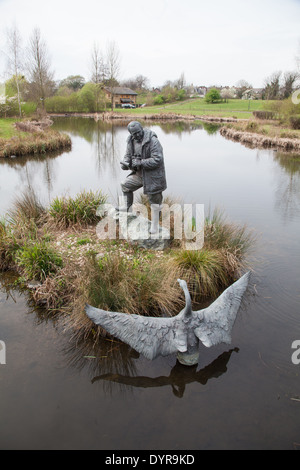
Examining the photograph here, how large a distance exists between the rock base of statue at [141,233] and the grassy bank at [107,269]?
146 mm

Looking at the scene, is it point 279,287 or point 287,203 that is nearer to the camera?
point 279,287

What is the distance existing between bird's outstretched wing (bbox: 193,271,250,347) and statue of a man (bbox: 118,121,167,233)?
7.96 ft

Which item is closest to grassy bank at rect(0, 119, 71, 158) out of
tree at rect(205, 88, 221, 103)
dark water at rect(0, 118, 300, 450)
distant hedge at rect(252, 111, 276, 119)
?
dark water at rect(0, 118, 300, 450)

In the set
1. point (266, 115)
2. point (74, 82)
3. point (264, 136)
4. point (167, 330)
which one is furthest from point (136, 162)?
point (74, 82)

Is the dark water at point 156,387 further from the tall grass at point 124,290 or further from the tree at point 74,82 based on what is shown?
the tree at point 74,82

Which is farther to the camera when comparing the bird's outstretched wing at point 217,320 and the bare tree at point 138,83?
the bare tree at point 138,83

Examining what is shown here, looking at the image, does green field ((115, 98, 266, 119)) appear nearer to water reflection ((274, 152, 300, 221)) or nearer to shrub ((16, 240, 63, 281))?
water reflection ((274, 152, 300, 221))

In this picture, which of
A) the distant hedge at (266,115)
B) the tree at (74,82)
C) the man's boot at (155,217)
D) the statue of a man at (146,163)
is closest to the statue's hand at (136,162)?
the statue of a man at (146,163)

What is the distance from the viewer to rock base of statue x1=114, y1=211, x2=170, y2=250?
5.66m

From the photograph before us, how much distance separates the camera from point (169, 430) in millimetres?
2805

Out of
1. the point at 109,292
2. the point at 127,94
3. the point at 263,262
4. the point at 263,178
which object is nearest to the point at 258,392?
the point at 109,292

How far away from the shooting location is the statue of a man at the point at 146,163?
202 inches

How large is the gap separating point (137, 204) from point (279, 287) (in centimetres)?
359

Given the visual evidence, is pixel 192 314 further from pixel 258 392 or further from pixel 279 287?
pixel 279 287
